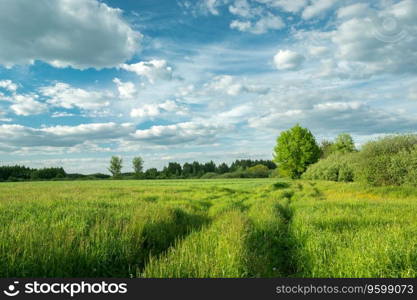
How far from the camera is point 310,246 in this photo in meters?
6.75

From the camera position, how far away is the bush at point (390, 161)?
21206mm

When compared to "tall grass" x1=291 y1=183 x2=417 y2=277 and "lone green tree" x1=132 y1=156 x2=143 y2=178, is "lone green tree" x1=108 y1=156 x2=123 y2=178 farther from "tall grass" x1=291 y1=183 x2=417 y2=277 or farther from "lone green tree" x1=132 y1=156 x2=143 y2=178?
"tall grass" x1=291 y1=183 x2=417 y2=277

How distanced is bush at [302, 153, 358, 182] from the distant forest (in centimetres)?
4969

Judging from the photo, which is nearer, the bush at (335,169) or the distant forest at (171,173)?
the bush at (335,169)

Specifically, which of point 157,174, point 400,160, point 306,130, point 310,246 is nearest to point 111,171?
point 157,174

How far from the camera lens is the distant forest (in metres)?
92.9

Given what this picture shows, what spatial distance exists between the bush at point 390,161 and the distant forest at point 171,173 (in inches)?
2850

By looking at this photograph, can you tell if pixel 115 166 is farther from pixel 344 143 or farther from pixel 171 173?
pixel 344 143

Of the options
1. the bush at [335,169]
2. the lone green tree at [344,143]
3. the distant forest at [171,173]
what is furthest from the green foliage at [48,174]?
the lone green tree at [344,143]

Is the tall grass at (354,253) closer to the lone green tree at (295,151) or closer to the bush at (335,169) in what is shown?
the bush at (335,169)

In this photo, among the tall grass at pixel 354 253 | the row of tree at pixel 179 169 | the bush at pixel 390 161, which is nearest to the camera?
the tall grass at pixel 354 253

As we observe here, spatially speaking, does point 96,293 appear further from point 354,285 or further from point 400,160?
point 400,160

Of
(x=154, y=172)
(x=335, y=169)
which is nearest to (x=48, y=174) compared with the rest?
(x=154, y=172)

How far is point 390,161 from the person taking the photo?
23344 mm
